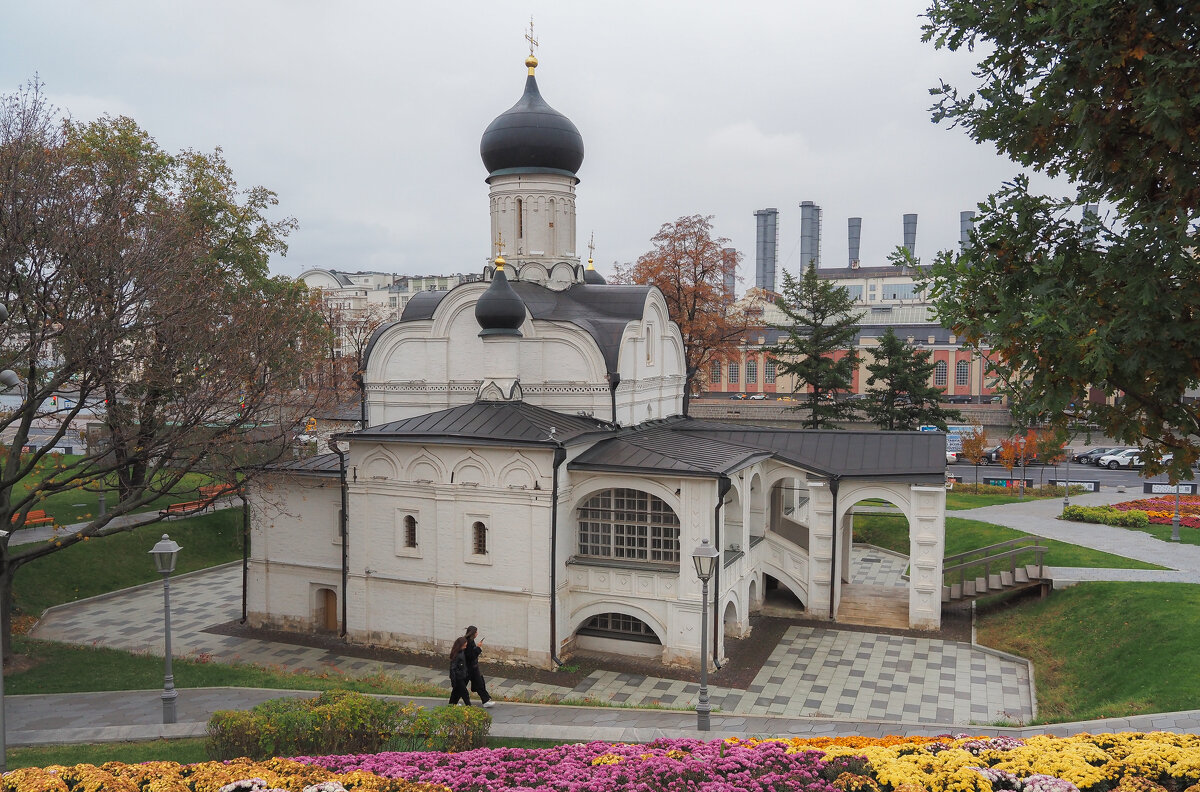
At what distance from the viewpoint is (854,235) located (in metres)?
74.9

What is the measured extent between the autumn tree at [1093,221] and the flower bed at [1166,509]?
18.8 metres

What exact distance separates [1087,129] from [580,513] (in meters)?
12.1

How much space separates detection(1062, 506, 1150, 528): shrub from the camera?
74.0 ft

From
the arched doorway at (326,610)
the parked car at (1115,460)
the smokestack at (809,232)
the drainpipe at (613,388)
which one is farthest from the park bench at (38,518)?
the smokestack at (809,232)

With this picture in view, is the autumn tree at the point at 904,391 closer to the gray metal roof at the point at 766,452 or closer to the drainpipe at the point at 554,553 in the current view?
the gray metal roof at the point at 766,452

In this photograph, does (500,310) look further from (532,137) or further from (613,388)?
(532,137)

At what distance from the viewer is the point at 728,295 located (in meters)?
31.9

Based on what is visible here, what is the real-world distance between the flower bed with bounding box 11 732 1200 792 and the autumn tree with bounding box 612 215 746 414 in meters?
22.5

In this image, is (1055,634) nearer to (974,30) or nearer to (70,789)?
(974,30)

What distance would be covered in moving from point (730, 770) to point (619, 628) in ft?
29.8

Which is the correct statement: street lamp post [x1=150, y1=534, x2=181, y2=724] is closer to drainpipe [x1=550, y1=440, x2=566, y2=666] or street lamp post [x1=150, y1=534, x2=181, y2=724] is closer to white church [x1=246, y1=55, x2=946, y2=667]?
white church [x1=246, y1=55, x2=946, y2=667]

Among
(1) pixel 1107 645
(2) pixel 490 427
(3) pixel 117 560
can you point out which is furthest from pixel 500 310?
(1) pixel 1107 645

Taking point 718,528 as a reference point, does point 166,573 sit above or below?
above

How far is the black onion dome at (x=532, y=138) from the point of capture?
2009 centimetres
